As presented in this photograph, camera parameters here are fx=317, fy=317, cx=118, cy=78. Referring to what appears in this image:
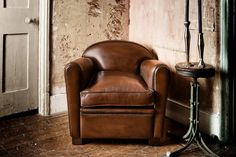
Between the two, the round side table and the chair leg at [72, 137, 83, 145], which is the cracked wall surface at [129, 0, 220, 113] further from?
the chair leg at [72, 137, 83, 145]

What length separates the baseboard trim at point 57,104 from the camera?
3.29 metres

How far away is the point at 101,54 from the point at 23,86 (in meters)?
0.88

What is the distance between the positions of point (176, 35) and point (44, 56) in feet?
4.32

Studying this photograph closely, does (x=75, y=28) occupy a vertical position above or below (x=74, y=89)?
above

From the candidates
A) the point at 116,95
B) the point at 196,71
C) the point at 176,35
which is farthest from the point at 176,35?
the point at 116,95

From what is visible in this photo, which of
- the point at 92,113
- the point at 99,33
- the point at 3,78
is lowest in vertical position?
the point at 92,113

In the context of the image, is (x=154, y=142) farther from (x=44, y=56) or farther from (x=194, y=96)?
(x=44, y=56)

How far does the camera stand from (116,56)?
304cm

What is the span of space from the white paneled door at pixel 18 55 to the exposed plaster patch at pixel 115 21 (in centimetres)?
80

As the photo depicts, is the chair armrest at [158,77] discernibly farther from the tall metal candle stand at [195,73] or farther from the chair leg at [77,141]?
the chair leg at [77,141]

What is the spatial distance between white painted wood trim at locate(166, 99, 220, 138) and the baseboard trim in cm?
110

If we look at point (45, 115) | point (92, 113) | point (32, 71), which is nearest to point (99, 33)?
point (32, 71)

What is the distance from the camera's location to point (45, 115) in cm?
325
